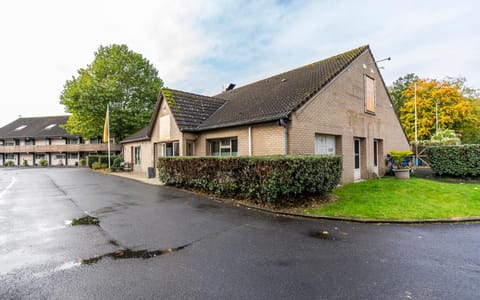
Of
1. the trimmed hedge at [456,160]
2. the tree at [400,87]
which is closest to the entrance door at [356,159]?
the trimmed hedge at [456,160]

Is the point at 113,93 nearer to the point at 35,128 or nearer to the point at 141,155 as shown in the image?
the point at 141,155

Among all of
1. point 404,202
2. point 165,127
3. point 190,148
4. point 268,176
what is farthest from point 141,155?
point 404,202

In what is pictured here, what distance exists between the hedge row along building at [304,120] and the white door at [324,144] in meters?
0.05

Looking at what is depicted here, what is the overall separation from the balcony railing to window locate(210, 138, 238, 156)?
27473 millimetres

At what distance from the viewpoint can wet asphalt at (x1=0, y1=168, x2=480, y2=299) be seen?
291cm

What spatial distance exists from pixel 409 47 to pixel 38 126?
5813 centimetres

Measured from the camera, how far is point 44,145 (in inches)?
1545

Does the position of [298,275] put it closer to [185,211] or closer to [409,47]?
[185,211]

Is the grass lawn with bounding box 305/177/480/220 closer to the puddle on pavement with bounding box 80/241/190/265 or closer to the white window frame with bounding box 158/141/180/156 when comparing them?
the puddle on pavement with bounding box 80/241/190/265

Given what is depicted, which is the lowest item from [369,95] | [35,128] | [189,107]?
[189,107]

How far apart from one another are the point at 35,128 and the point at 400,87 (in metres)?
66.5

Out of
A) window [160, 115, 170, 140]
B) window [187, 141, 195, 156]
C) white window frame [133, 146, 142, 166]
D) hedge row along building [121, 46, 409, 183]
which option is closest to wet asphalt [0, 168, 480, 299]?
hedge row along building [121, 46, 409, 183]

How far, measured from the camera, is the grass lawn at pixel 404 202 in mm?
6340

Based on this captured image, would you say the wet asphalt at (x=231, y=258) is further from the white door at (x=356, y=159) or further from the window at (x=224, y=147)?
the white door at (x=356, y=159)
